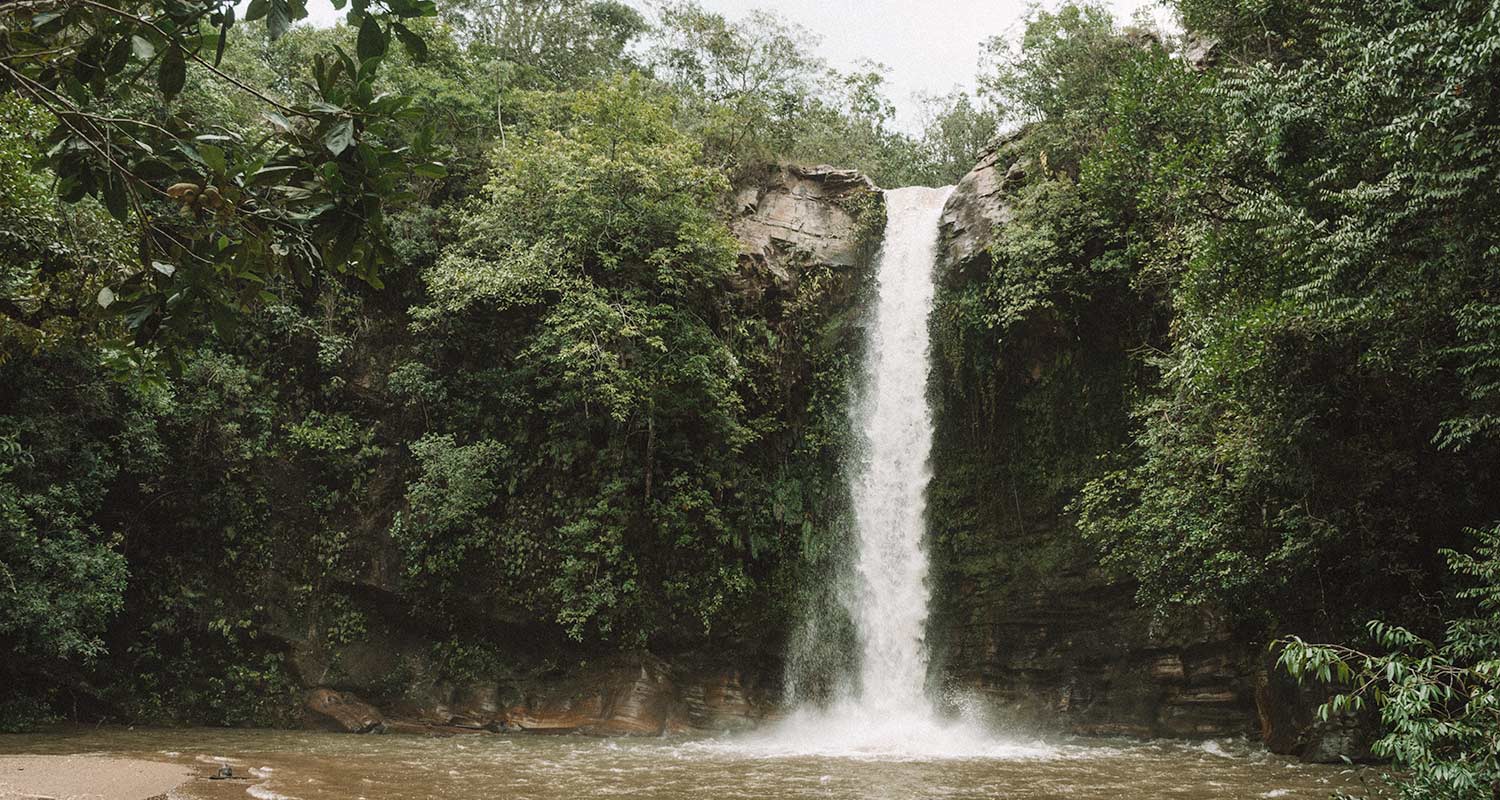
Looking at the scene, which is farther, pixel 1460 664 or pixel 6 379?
pixel 6 379

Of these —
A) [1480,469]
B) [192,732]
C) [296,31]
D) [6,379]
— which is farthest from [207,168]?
[296,31]

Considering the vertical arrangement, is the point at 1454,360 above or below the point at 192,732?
above

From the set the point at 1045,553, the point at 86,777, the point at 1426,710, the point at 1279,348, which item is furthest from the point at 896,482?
the point at 86,777

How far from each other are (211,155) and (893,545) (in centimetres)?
1283

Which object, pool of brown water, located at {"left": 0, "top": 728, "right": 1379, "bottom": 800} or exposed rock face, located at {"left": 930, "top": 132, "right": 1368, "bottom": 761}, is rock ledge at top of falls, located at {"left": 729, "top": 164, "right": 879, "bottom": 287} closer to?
exposed rock face, located at {"left": 930, "top": 132, "right": 1368, "bottom": 761}

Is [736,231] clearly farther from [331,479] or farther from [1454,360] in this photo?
[1454,360]

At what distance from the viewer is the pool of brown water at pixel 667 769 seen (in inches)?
303

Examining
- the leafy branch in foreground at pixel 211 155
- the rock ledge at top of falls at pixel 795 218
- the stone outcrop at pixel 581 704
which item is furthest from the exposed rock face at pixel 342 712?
A: the leafy branch in foreground at pixel 211 155

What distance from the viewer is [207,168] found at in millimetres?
2920

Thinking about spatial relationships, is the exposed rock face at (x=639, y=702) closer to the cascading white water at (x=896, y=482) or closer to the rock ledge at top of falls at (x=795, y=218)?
the cascading white water at (x=896, y=482)

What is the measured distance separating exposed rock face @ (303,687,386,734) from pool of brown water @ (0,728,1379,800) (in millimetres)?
579

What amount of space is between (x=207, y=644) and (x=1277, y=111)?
1482 cm

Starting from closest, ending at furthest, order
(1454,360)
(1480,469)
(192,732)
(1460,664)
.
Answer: (1460,664) < (1454,360) < (1480,469) < (192,732)

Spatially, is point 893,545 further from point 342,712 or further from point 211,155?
point 211,155
